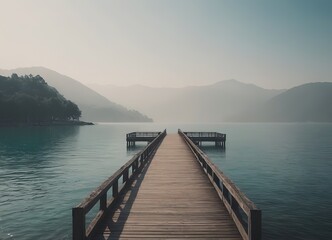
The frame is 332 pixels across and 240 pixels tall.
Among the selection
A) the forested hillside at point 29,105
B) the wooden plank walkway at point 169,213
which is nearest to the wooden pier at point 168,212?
the wooden plank walkway at point 169,213

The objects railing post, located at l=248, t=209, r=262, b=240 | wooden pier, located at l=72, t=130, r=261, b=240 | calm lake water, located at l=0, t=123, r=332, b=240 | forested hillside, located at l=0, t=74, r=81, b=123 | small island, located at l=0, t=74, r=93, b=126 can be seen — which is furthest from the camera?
small island, located at l=0, t=74, r=93, b=126

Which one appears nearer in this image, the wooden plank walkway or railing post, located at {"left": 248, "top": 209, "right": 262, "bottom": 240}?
railing post, located at {"left": 248, "top": 209, "right": 262, "bottom": 240}

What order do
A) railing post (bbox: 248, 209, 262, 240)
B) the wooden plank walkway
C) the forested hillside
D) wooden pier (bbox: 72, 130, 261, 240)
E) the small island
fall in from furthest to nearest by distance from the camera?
the small island
the forested hillside
the wooden plank walkway
wooden pier (bbox: 72, 130, 261, 240)
railing post (bbox: 248, 209, 262, 240)

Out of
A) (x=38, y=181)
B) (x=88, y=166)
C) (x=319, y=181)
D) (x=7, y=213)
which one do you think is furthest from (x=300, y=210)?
(x=88, y=166)

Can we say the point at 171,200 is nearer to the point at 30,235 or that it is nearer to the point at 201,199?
the point at 201,199

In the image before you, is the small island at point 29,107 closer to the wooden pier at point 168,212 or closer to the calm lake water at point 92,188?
the calm lake water at point 92,188

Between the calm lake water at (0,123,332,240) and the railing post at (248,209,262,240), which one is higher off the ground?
the railing post at (248,209,262,240)

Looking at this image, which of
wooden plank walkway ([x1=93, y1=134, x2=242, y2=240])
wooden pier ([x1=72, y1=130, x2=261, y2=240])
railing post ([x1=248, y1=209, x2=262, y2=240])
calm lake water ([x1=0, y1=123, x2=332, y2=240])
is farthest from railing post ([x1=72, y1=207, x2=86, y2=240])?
calm lake water ([x1=0, y1=123, x2=332, y2=240])

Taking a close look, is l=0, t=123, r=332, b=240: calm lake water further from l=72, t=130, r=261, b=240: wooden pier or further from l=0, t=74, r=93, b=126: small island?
l=0, t=74, r=93, b=126: small island

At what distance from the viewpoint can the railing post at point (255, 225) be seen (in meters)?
5.92

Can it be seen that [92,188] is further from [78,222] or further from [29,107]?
[29,107]

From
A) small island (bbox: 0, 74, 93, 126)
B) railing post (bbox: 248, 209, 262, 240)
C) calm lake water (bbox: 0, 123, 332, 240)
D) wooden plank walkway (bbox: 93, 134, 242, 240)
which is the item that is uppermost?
small island (bbox: 0, 74, 93, 126)

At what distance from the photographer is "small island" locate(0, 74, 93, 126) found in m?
116

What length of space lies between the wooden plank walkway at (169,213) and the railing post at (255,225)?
3.66 feet
